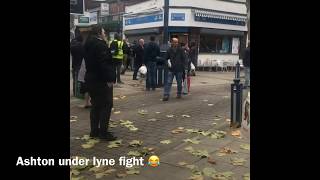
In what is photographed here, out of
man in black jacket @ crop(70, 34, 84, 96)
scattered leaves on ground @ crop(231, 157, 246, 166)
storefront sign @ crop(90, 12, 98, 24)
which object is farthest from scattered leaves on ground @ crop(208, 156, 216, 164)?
storefront sign @ crop(90, 12, 98, 24)

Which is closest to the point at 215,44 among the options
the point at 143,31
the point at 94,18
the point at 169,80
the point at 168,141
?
the point at 143,31

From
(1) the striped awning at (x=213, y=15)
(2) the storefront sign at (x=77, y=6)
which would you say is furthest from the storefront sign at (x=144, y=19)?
(2) the storefront sign at (x=77, y=6)

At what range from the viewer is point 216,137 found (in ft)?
22.0

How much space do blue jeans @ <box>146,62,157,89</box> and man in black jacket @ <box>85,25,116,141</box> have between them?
6282 millimetres

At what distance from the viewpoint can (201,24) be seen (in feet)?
83.9

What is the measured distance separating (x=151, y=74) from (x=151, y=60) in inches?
18.2

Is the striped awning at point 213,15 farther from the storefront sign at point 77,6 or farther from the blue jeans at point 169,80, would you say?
the storefront sign at point 77,6

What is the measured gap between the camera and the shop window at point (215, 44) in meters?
26.6

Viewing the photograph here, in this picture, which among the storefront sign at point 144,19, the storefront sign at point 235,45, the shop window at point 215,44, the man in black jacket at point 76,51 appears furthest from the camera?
the storefront sign at point 235,45
